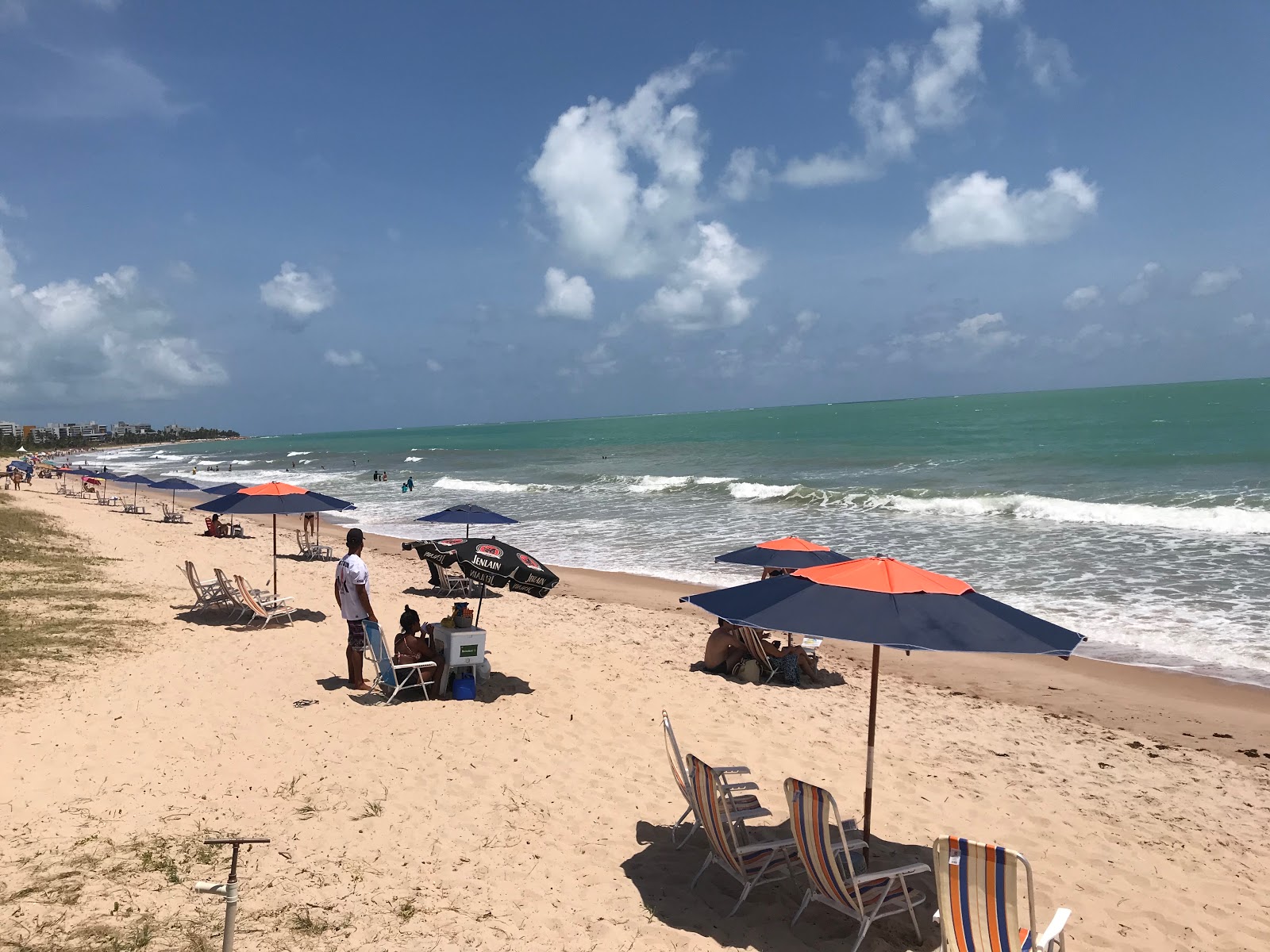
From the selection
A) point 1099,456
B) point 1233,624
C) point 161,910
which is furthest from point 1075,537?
point 1099,456

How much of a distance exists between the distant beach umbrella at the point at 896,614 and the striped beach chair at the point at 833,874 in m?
0.79

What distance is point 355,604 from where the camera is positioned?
7.64 m

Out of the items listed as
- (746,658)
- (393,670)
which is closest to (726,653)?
(746,658)

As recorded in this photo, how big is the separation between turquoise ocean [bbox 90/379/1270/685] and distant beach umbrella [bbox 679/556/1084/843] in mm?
Result: 7372

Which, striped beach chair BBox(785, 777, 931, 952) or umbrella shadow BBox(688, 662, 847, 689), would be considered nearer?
striped beach chair BBox(785, 777, 931, 952)

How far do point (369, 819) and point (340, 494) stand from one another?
116 ft

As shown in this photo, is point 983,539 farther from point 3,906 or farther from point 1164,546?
point 3,906

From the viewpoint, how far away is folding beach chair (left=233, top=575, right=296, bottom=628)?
10.2 m

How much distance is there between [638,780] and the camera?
5.96 metres

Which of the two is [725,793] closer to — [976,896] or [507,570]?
[976,896]

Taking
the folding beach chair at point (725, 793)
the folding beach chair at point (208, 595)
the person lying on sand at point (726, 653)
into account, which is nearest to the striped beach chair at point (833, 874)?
the folding beach chair at point (725, 793)

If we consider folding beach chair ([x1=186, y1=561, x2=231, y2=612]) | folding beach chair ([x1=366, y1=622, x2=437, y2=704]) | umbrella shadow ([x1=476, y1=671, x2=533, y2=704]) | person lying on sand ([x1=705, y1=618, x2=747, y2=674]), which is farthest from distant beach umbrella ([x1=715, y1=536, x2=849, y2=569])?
folding beach chair ([x1=186, y1=561, x2=231, y2=612])

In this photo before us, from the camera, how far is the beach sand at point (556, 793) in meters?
4.08

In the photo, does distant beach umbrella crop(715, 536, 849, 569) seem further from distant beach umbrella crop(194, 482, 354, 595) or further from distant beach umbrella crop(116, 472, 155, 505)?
distant beach umbrella crop(116, 472, 155, 505)
